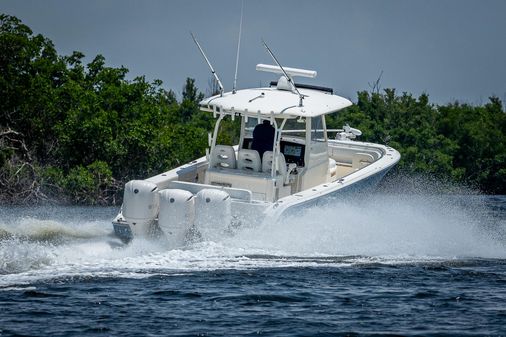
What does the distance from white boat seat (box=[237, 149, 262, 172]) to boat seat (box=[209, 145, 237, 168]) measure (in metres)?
0.21

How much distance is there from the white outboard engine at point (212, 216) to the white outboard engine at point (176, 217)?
136mm

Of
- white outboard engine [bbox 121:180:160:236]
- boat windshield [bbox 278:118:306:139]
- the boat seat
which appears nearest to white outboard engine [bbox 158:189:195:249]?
white outboard engine [bbox 121:180:160:236]

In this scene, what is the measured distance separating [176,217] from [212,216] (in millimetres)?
470

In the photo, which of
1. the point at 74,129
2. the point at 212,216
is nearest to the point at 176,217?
the point at 212,216

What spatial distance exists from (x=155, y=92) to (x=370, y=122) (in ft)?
28.2

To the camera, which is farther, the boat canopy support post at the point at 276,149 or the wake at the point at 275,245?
the boat canopy support post at the point at 276,149

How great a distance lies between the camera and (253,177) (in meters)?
17.7

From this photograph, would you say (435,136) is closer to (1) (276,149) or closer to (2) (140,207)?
(1) (276,149)

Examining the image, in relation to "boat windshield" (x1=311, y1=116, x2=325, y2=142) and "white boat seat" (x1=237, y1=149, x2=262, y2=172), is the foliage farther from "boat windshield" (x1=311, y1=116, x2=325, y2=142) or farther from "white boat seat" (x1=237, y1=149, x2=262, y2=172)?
"white boat seat" (x1=237, y1=149, x2=262, y2=172)

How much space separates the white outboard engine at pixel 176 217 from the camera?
16141 mm

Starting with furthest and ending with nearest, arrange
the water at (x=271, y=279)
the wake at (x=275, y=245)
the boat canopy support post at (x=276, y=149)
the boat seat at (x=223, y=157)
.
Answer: the boat seat at (x=223, y=157), the boat canopy support post at (x=276, y=149), the wake at (x=275, y=245), the water at (x=271, y=279)

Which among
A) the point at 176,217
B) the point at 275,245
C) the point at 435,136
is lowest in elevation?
the point at 275,245

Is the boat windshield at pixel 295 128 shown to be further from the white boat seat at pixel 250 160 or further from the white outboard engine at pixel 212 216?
the white outboard engine at pixel 212 216

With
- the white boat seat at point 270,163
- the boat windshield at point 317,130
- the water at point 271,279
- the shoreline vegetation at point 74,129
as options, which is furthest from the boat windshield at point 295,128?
the shoreline vegetation at point 74,129
